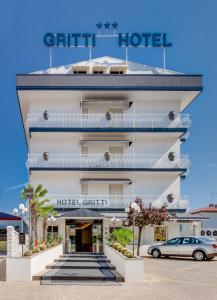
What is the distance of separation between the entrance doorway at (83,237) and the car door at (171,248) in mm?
7397

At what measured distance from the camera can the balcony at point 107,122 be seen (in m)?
38.8

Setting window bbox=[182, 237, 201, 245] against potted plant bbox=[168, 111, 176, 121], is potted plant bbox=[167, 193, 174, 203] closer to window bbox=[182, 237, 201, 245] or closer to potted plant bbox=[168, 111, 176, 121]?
potted plant bbox=[168, 111, 176, 121]

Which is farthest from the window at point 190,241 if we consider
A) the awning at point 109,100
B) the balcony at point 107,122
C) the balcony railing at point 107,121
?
the awning at point 109,100

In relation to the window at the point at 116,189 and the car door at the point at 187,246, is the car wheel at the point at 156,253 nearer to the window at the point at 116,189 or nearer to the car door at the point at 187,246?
the car door at the point at 187,246

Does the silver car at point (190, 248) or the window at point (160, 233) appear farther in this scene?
the window at point (160, 233)

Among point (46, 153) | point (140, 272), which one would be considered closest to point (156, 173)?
point (46, 153)

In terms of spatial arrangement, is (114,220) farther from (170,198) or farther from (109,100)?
(109,100)

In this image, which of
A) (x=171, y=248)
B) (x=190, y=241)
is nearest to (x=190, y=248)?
(x=190, y=241)

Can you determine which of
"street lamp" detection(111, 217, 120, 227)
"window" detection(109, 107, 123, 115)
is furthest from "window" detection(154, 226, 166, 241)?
"window" detection(109, 107, 123, 115)

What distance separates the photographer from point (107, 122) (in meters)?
39.0

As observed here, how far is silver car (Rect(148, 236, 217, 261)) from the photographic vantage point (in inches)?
1125

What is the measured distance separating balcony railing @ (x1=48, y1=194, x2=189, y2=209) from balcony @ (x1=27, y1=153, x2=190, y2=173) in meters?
2.29

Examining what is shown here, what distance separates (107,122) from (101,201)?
6528mm

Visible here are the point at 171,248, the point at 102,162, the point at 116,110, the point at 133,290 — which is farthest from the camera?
the point at 116,110
